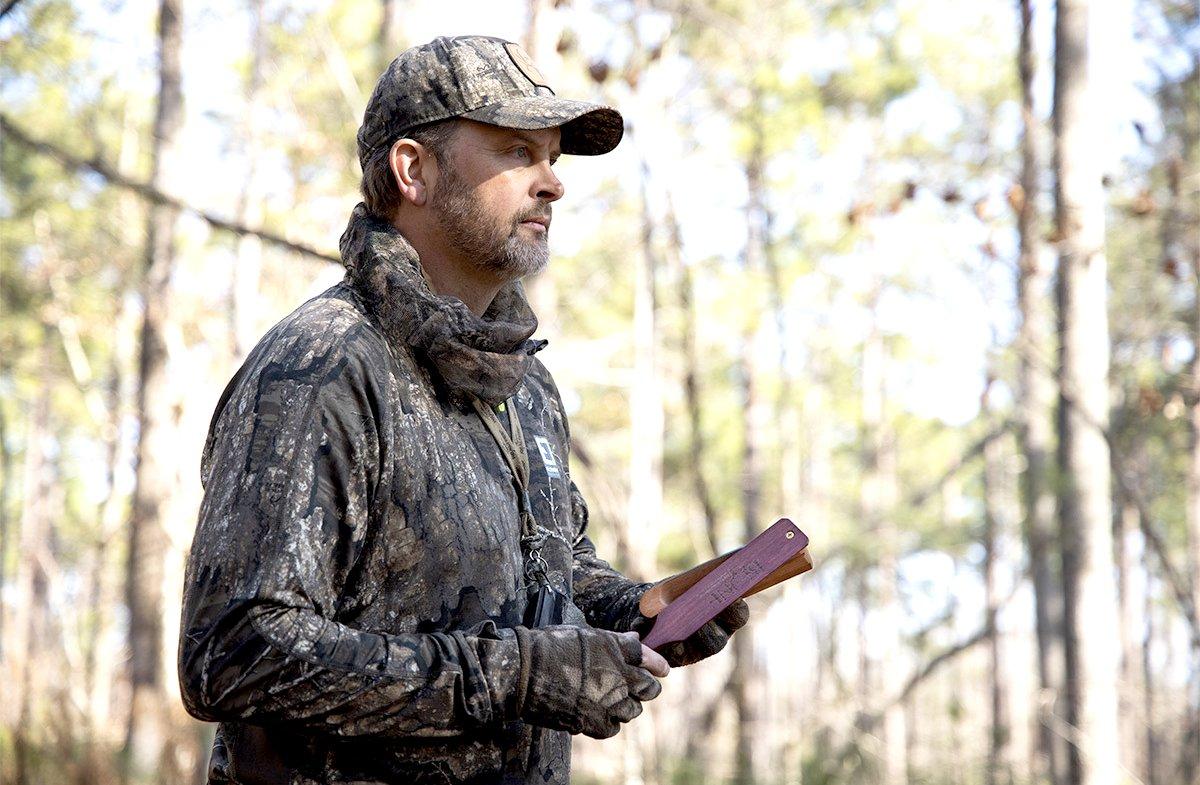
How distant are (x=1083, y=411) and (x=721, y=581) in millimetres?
7357

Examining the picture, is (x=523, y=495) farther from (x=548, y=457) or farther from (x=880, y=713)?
(x=880, y=713)

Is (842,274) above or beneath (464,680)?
above

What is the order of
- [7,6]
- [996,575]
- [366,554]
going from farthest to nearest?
[996,575] < [7,6] < [366,554]

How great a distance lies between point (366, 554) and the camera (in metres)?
2.29

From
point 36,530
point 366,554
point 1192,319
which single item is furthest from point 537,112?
point 36,530

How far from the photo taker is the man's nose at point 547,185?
8.77 ft

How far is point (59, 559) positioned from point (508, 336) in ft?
134

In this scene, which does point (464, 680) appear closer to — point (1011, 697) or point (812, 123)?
point (812, 123)

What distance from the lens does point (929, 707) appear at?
5450 centimetres

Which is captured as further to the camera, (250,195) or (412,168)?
(250,195)

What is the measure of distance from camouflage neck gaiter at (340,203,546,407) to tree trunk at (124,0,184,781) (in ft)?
37.6

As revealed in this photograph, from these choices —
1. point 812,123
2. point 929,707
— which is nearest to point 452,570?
point 812,123

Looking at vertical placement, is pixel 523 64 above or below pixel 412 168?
above

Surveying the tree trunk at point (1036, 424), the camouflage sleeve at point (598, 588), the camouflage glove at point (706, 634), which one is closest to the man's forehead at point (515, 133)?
the camouflage sleeve at point (598, 588)
